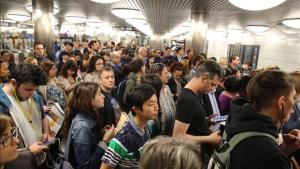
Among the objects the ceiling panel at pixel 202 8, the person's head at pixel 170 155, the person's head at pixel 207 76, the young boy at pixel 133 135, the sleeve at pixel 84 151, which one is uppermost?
the ceiling panel at pixel 202 8

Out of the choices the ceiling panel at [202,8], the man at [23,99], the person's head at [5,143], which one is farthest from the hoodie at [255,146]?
the ceiling panel at [202,8]

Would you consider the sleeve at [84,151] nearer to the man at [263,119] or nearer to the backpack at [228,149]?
the backpack at [228,149]

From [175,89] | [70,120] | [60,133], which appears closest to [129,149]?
[70,120]

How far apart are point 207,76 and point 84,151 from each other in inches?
51.0

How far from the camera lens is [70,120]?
7.80 feet

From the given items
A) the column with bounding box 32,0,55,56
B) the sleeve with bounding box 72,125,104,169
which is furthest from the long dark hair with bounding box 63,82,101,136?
the column with bounding box 32,0,55,56

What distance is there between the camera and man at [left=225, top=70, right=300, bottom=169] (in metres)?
1.39

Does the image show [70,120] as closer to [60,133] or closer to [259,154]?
[60,133]

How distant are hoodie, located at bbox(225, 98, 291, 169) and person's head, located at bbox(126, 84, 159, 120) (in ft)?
2.37

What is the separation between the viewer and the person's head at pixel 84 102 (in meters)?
2.34

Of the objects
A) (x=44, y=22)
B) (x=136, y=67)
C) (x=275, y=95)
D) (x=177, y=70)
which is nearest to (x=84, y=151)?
(x=275, y=95)

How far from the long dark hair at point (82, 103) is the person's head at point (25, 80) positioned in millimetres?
361

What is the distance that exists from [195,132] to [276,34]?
951 centimetres

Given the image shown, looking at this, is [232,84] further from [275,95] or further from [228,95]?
[275,95]
